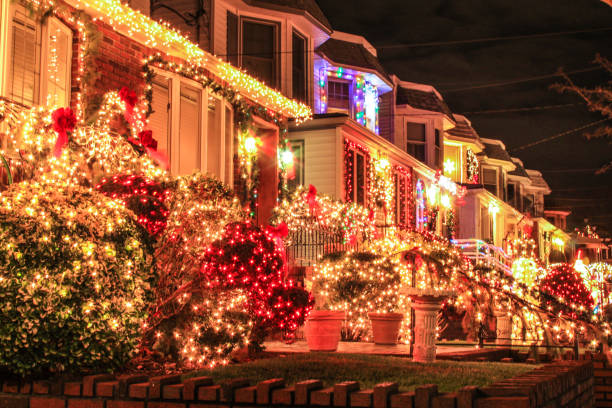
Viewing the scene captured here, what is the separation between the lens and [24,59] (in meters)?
9.54

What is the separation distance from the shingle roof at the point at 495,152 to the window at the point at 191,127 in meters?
25.7

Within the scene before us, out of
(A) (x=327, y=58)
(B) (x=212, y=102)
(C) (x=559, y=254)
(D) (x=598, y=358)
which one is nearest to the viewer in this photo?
(D) (x=598, y=358)

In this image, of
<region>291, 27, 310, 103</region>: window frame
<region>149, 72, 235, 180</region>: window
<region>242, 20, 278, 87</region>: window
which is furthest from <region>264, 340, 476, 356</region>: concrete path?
<region>291, 27, 310, 103</region>: window frame

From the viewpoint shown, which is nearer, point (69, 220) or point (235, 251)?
point (69, 220)

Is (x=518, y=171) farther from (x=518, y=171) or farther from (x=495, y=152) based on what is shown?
(x=495, y=152)

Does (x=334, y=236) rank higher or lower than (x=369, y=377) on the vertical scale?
higher

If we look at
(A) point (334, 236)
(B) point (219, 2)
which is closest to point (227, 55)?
(B) point (219, 2)

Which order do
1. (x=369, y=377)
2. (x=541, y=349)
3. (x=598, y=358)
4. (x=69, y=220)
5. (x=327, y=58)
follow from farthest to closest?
(x=327, y=58) → (x=541, y=349) → (x=598, y=358) → (x=369, y=377) → (x=69, y=220)

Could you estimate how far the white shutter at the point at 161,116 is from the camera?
12180 mm

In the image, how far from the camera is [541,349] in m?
11.8

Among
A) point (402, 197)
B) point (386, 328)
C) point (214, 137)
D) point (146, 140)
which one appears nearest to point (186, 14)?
point (214, 137)

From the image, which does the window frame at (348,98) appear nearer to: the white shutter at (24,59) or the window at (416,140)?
the window at (416,140)

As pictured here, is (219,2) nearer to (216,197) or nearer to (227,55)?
(227,55)

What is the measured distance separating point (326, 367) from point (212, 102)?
7.86 metres
